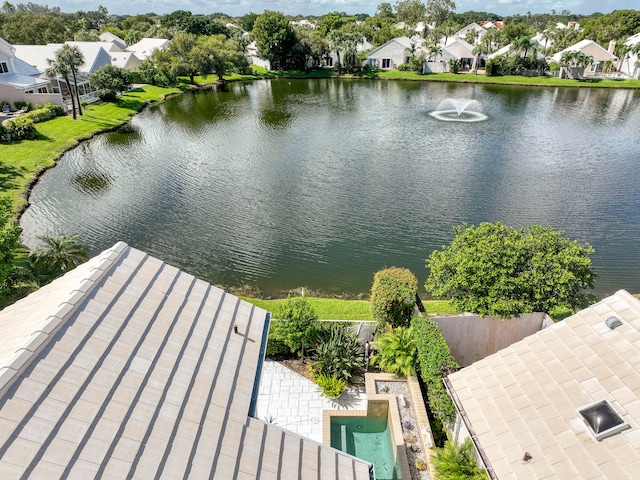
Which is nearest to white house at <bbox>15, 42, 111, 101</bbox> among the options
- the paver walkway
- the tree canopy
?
the paver walkway

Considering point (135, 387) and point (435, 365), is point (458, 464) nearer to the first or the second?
point (435, 365)

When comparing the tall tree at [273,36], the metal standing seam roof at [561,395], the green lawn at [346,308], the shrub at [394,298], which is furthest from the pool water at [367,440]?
the tall tree at [273,36]

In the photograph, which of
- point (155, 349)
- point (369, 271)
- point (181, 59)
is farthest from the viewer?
point (181, 59)

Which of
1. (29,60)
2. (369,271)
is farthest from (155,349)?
(29,60)

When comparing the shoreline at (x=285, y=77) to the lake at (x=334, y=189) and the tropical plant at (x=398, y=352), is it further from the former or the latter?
the tropical plant at (x=398, y=352)

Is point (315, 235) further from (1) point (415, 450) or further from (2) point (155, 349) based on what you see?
(2) point (155, 349)

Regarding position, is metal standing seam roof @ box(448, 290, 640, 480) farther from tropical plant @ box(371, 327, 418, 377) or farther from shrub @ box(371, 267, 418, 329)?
shrub @ box(371, 267, 418, 329)
